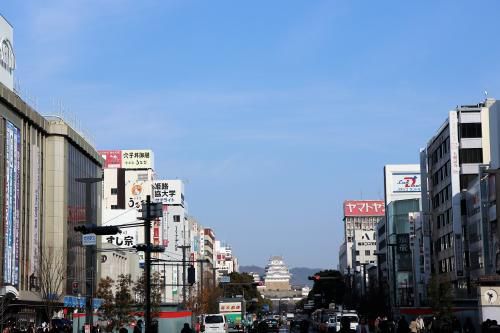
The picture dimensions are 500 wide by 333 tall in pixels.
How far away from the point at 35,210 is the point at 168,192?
85.7 metres

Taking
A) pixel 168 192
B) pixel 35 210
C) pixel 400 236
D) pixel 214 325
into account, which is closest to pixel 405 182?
pixel 400 236

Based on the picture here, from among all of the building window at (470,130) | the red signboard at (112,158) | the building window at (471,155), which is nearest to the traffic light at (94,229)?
the building window at (470,130)

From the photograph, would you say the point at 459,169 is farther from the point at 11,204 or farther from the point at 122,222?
the point at 122,222

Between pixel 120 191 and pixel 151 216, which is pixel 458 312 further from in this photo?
pixel 120 191

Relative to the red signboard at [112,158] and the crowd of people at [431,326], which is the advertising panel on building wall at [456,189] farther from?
the red signboard at [112,158]

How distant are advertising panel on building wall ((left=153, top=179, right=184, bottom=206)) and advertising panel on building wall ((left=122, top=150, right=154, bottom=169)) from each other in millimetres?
4855

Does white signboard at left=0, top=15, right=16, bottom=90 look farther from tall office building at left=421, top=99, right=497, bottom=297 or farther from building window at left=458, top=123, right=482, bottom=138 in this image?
building window at left=458, top=123, right=482, bottom=138

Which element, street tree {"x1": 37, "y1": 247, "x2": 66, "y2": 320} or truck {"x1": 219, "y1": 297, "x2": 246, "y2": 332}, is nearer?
street tree {"x1": 37, "y1": 247, "x2": 66, "y2": 320}

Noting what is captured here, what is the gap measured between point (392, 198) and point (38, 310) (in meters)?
90.8

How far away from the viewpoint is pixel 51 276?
7881 centimetres

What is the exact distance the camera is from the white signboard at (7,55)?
7369cm

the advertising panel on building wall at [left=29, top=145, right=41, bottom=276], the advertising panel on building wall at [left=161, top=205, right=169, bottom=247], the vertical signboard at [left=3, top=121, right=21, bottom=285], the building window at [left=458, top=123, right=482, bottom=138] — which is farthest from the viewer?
the advertising panel on building wall at [left=161, top=205, right=169, bottom=247]

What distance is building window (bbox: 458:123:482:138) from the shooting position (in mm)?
92062

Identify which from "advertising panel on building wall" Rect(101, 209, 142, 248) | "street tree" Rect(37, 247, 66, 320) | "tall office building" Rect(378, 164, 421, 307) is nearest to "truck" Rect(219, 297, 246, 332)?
"street tree" Rect(37, 247, 66, 320)
